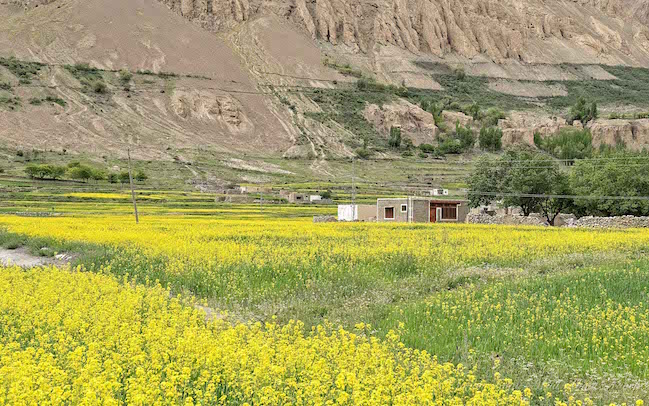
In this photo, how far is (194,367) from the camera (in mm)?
8180

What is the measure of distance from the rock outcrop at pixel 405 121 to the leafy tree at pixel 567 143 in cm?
2274

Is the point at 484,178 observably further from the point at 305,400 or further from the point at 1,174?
the point at 305,400

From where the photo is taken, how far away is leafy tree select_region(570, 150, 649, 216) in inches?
2240

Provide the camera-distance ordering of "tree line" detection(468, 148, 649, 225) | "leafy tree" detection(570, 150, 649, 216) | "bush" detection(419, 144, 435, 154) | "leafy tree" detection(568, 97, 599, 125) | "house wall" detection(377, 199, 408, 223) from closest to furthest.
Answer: "leafy tree" detection(570, 150, 649, 216)
"tree line" detection(468, 148, 649, 225)
"house wall" detection(377, 199, 408, 223)
"bush" detection(419, 144, 435, 154)
"leafy tree" detection(568, 97, 599, 125)

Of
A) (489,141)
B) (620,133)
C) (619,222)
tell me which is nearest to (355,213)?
(619,222)

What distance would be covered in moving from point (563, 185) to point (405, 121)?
271 ft

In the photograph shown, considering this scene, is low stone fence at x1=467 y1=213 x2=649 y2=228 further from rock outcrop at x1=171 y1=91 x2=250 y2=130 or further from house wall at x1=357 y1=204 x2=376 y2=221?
rock outcrop at x1=171 y1=91 x2=250 y2=130

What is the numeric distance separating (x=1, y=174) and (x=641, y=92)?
16476 centimetres

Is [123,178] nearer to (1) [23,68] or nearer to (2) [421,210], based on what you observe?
(2) [421,210]

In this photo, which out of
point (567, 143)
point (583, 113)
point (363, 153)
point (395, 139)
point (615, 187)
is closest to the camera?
point (615, 187)

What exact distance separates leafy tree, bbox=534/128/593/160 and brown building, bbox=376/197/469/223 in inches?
2416

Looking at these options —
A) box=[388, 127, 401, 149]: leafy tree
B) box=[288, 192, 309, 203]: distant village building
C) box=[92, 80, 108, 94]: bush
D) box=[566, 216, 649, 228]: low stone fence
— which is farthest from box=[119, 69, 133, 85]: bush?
box=[566, 216, 649, 228]: low stone fence

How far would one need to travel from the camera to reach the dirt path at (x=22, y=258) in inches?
953

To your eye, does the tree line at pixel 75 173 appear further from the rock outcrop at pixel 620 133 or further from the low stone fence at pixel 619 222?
the rock outcrop at pixel 620 133
